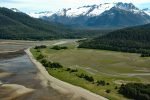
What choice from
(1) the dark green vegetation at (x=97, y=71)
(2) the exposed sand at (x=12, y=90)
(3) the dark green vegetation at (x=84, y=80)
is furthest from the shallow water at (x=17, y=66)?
(2) the exposed sand at (x=12, y=90)

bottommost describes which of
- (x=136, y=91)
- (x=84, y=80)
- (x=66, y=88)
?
(x=66, y=88)

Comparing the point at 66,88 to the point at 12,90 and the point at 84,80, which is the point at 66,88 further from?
the point at 12,90

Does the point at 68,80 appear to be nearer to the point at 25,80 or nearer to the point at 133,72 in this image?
the point at 25,80

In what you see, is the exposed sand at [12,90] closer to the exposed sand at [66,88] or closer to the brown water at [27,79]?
the brown water at [27,79]

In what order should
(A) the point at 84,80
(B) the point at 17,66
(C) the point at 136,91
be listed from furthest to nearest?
(B) the point at 17,66 → (A) the point at 84,80 → (C) the point at 136,91

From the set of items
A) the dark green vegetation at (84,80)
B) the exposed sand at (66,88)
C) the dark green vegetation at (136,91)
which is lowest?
the exposed sand at (66,88)

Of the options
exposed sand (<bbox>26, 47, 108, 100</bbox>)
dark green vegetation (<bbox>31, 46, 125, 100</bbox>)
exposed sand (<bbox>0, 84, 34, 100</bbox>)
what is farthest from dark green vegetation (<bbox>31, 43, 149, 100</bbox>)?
exposed sand (<bbox>0, 84, 34, 100</bbox>)

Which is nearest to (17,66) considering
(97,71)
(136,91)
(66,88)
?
(97,71)

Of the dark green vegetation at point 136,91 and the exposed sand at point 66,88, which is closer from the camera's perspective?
the dark green vegetation at point 136,91

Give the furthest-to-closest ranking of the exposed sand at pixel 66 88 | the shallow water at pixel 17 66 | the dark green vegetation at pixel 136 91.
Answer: the shallow water at pixel 17 66, the exposed sand at pixel 66 88, the dark green vegetation at pixel 136 91
